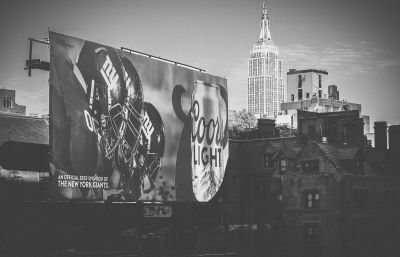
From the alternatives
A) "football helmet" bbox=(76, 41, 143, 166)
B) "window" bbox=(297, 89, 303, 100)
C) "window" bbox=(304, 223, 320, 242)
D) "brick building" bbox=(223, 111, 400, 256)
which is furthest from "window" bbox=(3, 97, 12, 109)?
"window" bbox=(297, 89, 303, 100)

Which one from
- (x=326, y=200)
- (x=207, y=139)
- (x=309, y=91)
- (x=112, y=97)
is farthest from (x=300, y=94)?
(x=112, y=97)

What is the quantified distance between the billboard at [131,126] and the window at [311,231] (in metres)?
11.6

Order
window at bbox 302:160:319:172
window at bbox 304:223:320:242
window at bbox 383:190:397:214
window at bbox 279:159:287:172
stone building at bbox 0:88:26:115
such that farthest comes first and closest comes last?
stone building at bbox 0:88:26:115 < window at bbox 279:159:287:172 < window at bbox 383:190:397:214 < window at bbox 302:160:319:172 < window at bbox 304:223:320:242

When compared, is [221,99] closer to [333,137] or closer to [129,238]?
[129,238]

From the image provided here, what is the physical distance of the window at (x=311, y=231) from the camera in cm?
4822

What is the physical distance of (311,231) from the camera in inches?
1914

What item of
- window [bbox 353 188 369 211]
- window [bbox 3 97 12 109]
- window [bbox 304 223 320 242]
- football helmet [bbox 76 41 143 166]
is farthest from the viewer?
window [bbox 3 97 12 109]

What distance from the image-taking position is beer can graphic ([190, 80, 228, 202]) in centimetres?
3759

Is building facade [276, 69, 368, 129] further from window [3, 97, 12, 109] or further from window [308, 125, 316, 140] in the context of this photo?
window [308, 125, 316, 140]

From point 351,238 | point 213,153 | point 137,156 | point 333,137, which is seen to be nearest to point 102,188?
point 137,156

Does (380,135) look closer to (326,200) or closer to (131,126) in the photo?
(326,200)

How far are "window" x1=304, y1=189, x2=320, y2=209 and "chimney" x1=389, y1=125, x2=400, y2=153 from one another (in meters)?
9.24

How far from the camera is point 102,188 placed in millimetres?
31359

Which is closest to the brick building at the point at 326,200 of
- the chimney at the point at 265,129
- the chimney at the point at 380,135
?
the chimney at the point at 380,135
